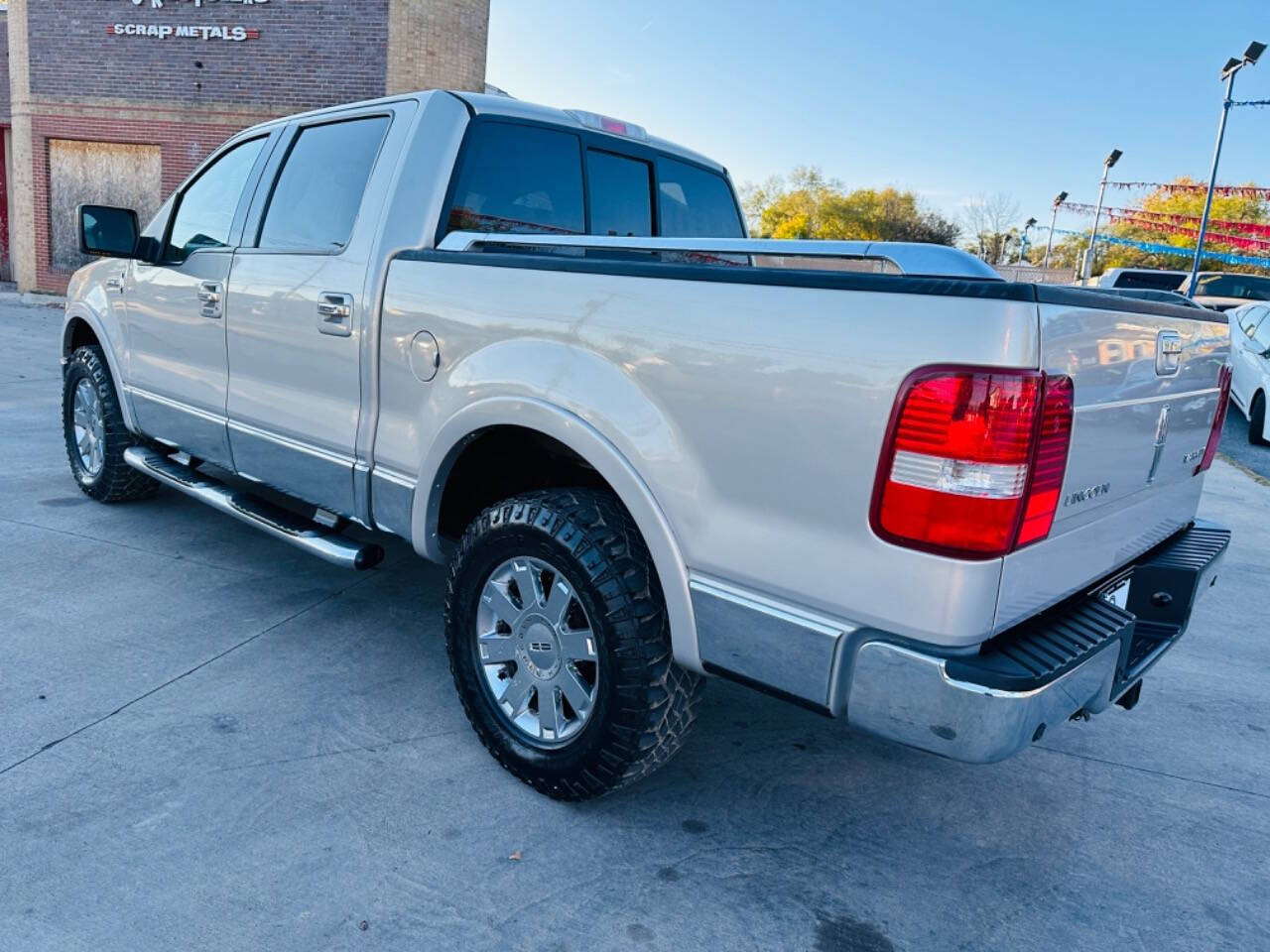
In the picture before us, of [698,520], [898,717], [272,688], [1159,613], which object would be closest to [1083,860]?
[1159,613]

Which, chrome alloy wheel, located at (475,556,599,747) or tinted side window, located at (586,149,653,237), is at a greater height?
tinted side window, located at (586,149,653,237)

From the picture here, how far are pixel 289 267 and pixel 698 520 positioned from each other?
2.10 m

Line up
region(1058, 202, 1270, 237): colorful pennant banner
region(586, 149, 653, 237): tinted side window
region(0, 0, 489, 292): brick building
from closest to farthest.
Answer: region(586, 149, 653, 237): tinted side window < region(0, 0, 489, 292): brick building < region(1058, 202, 1270, 237): colorful pennant banner

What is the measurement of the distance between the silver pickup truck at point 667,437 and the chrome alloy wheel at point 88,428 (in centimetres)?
136

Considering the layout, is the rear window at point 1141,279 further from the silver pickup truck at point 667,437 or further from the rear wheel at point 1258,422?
the silver pickup truck at point 667,437

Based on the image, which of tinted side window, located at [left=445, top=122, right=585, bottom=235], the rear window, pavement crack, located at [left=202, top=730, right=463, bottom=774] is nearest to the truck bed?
tinted side window, located at [left=445, top=122, right=585, bottom=235]

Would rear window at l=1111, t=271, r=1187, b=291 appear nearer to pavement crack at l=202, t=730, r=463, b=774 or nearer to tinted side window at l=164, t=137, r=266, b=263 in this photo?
tinted side window at l=164, t=137, r=266, b=263

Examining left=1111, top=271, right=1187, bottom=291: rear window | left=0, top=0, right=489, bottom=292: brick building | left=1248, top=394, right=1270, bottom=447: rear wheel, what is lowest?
left=1248, top=394, right=1270, bottom=447: rear wheel

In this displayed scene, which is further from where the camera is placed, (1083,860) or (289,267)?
(289,267)

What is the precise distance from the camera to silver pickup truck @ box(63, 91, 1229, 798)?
6.51 feet

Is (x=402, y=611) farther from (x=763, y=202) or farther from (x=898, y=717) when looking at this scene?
(x=763, y=202)

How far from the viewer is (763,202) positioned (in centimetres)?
7288

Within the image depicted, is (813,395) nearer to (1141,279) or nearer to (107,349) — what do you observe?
(107,349)

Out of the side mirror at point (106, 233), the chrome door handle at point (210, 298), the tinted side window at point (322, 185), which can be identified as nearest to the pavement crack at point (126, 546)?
the chrome door handle at point (210, 298)
